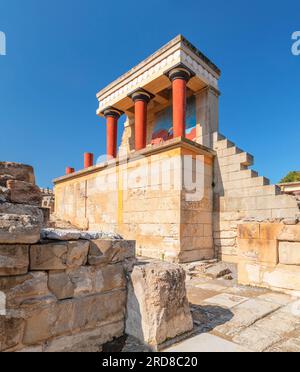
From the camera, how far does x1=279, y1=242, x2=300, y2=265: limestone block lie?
3850 mm

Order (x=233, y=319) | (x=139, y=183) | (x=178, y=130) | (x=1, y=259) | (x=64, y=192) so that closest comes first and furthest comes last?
Result: (x=1, y=259), (x=233, y=319), (x=139, y=183), (x=178, y=130), (x=64, y=192)

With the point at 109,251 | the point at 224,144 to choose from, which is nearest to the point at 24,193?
the point at 109,251

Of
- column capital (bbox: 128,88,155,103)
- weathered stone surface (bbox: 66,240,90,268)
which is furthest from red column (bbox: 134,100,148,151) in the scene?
weathered stone surface (bbox: 66,240,90,268)

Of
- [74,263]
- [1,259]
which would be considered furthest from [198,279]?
[1,259]

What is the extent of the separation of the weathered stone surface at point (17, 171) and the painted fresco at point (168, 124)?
7117 millimetres

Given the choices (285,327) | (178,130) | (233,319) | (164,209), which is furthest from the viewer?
(178,130)

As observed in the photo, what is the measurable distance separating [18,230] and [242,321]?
2.49 m

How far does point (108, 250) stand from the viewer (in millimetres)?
2406

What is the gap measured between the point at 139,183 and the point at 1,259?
592 centimetres

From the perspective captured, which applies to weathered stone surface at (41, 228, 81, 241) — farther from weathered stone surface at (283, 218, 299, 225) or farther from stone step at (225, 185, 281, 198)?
stone step at (225, 185, 281, 198)

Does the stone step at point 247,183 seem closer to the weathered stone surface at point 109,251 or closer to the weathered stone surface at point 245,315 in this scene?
the weathered stone surface at point 245,315

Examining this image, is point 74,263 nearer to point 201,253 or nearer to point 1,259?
point 1,259

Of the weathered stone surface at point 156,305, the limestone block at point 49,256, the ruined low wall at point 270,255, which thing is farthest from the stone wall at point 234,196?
the limestone block at point 49,256

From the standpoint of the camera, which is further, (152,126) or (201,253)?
(152,126)
